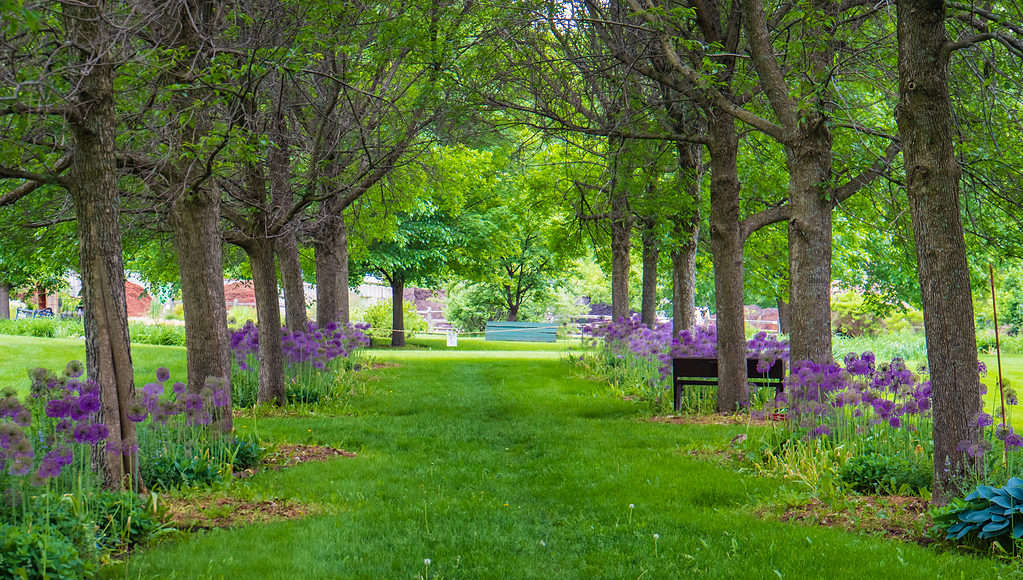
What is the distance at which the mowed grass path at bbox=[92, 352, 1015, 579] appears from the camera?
474cm

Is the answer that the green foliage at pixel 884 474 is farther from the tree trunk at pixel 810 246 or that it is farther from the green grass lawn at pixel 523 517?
the tree trunk at pixel 810 246

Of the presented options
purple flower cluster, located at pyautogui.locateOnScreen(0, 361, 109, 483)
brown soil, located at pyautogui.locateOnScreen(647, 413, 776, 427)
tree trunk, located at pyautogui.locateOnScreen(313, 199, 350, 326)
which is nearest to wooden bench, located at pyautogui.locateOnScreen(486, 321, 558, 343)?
tree trunk, located at pyautogui.locateOnScreen(313, 199, 350, 326)

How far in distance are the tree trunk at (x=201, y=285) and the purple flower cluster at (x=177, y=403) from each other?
1.10m

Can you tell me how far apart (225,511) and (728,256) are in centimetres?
707

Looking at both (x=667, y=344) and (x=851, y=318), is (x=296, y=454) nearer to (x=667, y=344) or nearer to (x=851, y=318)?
(x=667, y=344)

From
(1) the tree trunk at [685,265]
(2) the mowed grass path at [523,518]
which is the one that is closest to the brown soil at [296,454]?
(2) the mowed grass path at [523,518]

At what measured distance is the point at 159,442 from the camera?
267 inches

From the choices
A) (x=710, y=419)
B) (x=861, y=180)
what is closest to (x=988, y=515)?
(x=710, y=419)

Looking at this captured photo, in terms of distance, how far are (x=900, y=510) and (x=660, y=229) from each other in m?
7.38

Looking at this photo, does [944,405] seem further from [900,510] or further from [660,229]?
[660,229]

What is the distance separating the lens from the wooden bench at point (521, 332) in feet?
126

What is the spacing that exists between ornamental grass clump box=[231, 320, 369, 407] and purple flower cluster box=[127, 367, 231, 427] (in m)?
4.85

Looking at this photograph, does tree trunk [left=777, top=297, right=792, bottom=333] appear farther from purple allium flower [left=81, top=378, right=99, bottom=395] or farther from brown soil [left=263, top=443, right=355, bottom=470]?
purple allium flower [left=81, top=378, right=99, bottom=395]

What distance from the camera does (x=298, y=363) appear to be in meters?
13.3
